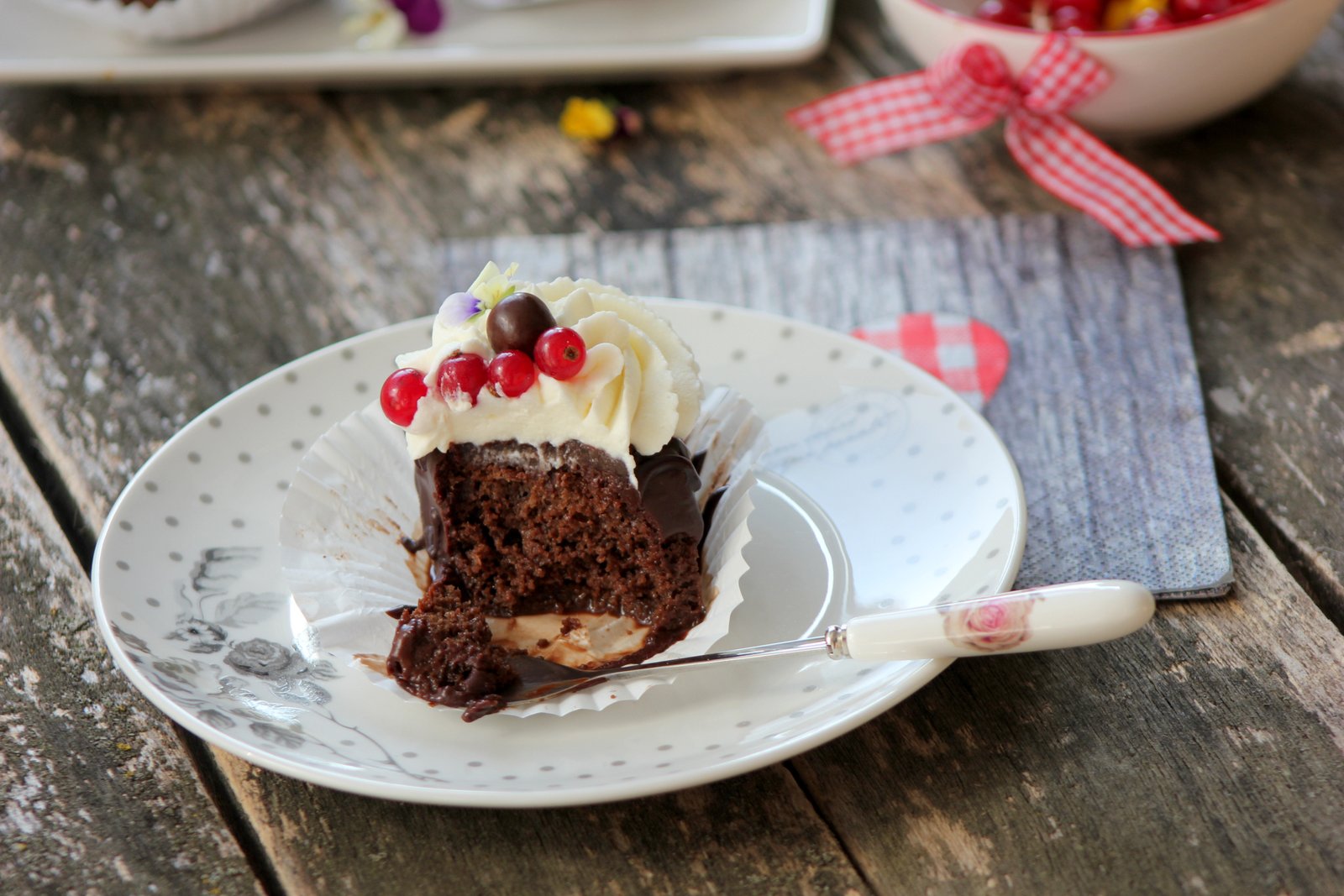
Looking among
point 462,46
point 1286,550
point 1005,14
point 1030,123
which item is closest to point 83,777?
point 1286,550

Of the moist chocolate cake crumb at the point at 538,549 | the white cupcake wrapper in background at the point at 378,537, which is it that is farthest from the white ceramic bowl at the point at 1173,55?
the moist chocolate cake crumb at the point at 538,549

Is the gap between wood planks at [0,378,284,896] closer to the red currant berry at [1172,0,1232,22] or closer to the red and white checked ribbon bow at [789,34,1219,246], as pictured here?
the red and white checked ribbon bow at [789,34,1219,246]

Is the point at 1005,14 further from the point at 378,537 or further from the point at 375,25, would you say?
the point at 378,537

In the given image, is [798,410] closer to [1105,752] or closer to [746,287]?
[746,287]

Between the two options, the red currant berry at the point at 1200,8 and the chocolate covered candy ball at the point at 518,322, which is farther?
the red currant berry at the point at 1200,8

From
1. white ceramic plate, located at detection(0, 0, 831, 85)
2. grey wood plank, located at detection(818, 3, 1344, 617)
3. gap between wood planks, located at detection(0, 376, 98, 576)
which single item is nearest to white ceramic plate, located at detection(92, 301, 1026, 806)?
gap between wood planks, located at detection(0, 376, 98, 576)

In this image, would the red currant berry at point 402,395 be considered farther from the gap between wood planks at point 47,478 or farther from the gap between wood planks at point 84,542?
the gap between wood planks at point 47,478
